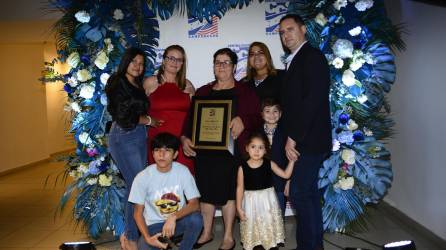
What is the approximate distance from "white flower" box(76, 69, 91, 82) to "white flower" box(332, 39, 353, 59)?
2.18 meters

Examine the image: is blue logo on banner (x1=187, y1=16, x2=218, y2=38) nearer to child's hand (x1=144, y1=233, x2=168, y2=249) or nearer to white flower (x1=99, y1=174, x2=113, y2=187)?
white flower (x1=99, y1=174, x2=113, y2=187)

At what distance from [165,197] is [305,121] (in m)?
1.10

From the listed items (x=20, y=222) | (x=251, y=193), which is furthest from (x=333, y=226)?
(x=20, y=222)

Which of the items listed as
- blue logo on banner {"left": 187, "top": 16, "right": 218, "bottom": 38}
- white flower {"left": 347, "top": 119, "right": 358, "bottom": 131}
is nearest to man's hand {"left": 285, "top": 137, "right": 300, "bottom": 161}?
white flower {"left": 347, "top": 119, "right": 358, "bottom": 131}

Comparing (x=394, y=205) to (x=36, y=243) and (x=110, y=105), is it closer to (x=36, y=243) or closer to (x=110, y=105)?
(x=110, y=105)

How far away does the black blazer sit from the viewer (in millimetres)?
2830

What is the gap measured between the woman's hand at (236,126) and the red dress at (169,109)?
0.47 m

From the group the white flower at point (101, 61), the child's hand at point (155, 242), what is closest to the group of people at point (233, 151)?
the child's hand at point (155, 242)

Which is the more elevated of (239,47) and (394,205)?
(239,47)

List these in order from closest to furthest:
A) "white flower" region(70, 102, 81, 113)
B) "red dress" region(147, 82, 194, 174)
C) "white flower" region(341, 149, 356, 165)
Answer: "red dress" region(147, 82, 194, 174)
"white flower" region(341, 149, 356, 165)
"white flower" region(70, 102, 81, 113)

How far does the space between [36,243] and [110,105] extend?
64.3 inches

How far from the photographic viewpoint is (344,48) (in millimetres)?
3533

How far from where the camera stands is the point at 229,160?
10.8 feet

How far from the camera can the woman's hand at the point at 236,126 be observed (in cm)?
324
